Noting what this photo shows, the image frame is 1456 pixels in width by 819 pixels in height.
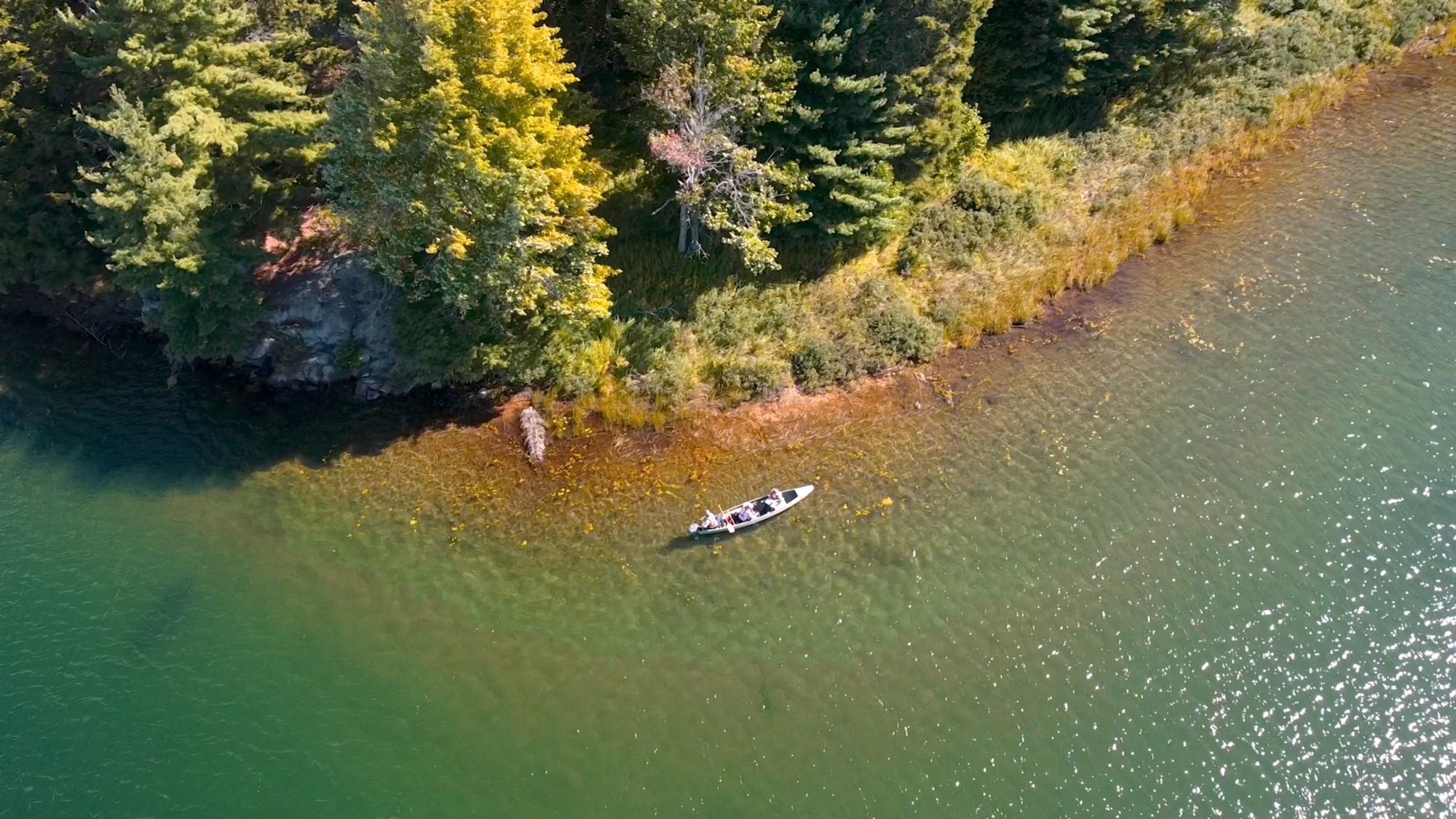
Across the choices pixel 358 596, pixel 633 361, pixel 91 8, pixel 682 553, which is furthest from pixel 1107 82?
pixel 91 8

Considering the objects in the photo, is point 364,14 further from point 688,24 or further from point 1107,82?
point 1107,82

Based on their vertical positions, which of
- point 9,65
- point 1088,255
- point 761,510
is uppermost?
point 9,65

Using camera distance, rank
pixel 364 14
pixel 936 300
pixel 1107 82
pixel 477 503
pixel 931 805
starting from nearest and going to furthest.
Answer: pixel 931 805 < pixel 364 14 < pixel 477 503 < pixel 936 300 < pixel 1107 82

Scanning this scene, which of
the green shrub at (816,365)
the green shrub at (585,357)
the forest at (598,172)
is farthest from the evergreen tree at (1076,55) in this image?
the green shrub at (585,357)

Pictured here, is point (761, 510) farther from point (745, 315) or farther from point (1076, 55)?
point (1076, 55)

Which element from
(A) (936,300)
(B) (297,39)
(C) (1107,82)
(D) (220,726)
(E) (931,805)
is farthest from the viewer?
(C) (1107,82)

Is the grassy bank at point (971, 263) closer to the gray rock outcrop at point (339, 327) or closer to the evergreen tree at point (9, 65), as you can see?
the gray rock outcrop at point (339, 327)

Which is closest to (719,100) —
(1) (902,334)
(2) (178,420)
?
(1) (902,334)
